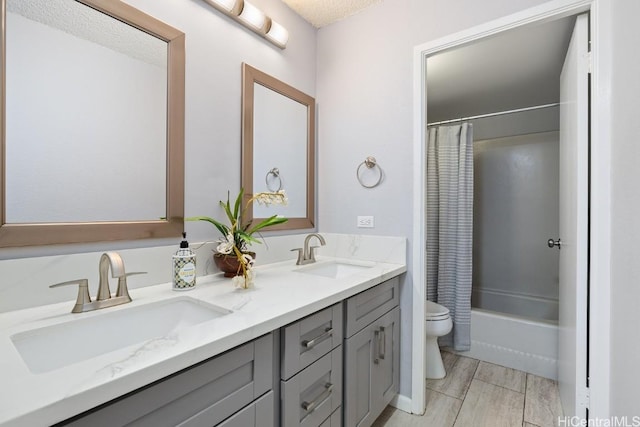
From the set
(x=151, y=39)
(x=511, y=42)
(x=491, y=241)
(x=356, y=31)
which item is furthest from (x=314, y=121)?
(x=491, y=241)

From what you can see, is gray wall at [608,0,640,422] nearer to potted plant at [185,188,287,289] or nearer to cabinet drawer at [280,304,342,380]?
cabinet drawer at [280,304,342,380]

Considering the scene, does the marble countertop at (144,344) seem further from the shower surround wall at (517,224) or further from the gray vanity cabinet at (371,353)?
the shower surround wall at (517,224)

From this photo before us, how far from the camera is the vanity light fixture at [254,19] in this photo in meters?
1.43

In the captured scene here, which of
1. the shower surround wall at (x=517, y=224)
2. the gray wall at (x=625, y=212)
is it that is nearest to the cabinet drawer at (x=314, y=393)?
the gray wall at (x=625, y=212)

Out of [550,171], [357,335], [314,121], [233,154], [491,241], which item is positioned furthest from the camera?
[491,241]

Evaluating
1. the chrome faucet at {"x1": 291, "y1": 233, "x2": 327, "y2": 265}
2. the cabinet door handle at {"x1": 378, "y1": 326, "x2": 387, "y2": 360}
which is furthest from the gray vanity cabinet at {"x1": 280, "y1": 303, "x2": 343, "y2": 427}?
the chrome faucet at {"x1": 291, "y1": 233, "x2": 327, "y2": 265}

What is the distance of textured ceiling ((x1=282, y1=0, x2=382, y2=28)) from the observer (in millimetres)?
1801

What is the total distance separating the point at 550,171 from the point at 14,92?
3.78 meters

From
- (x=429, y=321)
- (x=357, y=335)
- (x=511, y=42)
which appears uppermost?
(x=511, y=42)

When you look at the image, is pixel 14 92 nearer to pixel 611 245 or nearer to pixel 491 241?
pixel 611 245

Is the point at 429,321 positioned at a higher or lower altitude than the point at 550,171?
lower

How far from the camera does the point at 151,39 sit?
1.20m

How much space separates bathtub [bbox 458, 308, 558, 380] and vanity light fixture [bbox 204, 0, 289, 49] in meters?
2.45

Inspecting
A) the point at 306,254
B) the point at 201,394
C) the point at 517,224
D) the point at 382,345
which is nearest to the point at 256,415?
the point at 201,394
